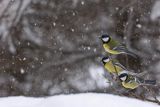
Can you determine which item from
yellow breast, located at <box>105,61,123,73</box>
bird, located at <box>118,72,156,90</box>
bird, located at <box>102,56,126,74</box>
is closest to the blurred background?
bird, located at <box>102,56,126,74</box>

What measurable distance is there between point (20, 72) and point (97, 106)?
23.9 ft

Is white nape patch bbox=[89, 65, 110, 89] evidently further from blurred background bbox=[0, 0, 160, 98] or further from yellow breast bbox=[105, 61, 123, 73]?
yellow breast bbox=[105, 61, 123, 73]

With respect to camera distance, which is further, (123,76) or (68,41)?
(68,41)

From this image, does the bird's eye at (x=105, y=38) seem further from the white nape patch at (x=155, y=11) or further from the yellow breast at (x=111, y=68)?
the white nape patch at (x=155, y=11)

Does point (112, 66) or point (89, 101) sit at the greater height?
point (89, 101)

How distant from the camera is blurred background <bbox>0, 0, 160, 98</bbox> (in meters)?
10.9

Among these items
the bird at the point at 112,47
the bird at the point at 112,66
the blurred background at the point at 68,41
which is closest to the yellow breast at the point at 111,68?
the bird at the point at 112,66

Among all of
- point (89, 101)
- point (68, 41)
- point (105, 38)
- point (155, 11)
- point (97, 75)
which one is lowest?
point (97, 75)

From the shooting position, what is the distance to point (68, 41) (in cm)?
1137

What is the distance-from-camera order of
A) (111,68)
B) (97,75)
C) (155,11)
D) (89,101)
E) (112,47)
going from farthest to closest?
(97,75) → (155,11) → (112,47) → (111,68) → (89,101)

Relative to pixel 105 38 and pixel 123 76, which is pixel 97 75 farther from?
pixel 123 76

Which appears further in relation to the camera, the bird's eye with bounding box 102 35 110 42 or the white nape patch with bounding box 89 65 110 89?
the white nape patch with bounding box 89 65 110 89

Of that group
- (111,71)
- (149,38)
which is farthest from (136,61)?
(111,71)

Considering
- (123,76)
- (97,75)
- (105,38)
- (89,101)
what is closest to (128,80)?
(123,76)
